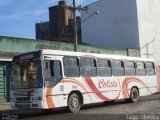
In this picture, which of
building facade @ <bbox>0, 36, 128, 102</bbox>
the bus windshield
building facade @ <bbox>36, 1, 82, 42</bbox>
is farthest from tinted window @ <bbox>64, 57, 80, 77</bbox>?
building facade @ <bbox>36, 1, 82, 42</bbox>

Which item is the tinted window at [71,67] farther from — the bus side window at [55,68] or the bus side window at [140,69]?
the bus side window at [140,69]

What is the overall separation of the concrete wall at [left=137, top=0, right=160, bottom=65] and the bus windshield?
2699 centimetres

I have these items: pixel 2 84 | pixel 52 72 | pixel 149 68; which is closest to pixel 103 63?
pixel 52 72

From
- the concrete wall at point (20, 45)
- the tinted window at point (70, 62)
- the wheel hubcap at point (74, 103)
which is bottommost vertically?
the wheel hubcap at point (74, 103)

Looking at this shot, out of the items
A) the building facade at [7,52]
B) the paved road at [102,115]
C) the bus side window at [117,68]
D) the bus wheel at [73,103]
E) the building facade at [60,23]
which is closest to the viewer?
the paved road at [102,115]

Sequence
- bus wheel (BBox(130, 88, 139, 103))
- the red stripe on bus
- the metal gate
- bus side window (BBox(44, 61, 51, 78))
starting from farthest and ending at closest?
the metal gate < bus wheel (BBox(130, 88, 139, 103)) < bus side window (BBox(44, 61, 51, 78)) < the red stripe on bus

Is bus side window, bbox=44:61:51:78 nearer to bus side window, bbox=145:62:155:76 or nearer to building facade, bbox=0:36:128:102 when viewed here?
building facade, bbox=0:36:128:102

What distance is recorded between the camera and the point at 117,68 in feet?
69.8

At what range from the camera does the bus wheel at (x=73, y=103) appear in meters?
17.2

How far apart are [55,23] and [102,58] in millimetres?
31520

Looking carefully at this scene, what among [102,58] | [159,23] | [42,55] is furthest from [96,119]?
[159,23]

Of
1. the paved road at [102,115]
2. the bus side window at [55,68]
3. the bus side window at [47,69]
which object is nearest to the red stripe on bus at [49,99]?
the paved road at [102,115]

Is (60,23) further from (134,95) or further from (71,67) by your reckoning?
(71,67)

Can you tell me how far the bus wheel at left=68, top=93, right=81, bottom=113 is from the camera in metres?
17.2
